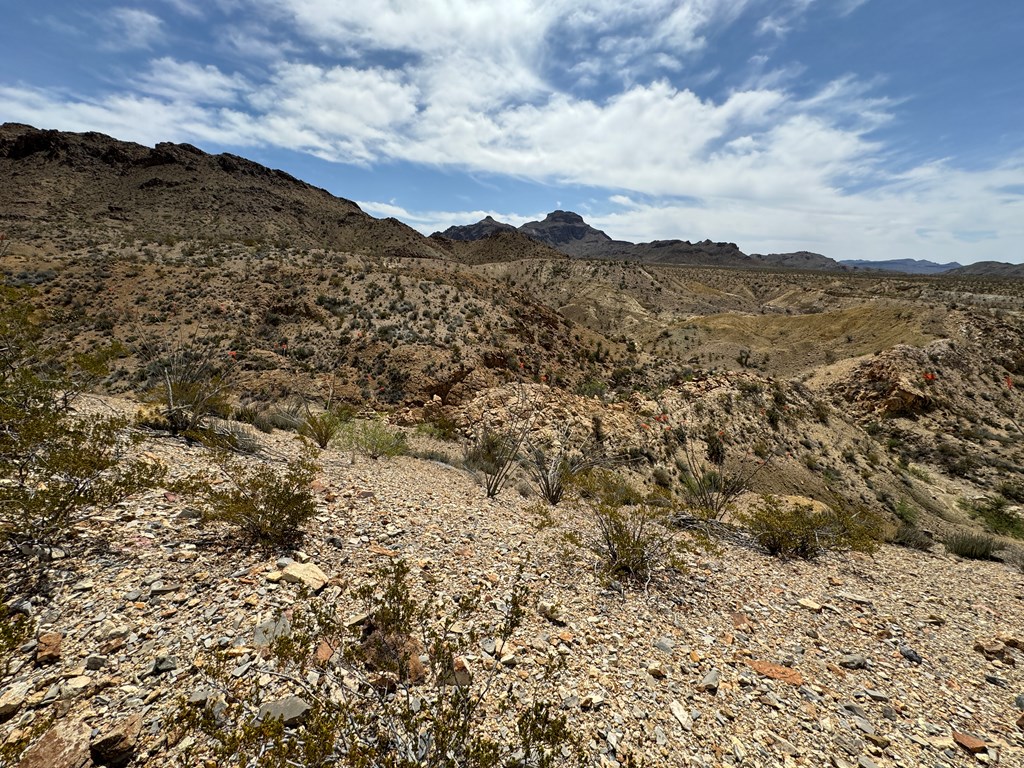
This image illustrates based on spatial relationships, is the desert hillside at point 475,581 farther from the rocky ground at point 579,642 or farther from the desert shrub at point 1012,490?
the desert shrub at point 1012,490

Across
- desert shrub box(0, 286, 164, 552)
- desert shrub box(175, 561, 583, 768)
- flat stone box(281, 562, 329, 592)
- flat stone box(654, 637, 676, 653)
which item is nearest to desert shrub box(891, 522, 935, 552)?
flat stone box(654, 637, 676, 653)

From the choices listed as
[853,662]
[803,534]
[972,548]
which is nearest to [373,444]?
[803,534]

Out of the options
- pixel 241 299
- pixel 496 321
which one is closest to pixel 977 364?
pixel 496 321

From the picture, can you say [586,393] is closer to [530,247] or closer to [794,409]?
[794,409]

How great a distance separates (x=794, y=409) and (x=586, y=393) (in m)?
8.23

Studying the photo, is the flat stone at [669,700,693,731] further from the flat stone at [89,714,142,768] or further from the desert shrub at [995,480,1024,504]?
the desert shrub at [995,480,1024,504]

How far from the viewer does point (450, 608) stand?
12.6 feet

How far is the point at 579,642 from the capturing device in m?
3.77

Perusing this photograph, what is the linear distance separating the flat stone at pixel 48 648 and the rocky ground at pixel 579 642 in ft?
0.04

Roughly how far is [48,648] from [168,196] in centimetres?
7161

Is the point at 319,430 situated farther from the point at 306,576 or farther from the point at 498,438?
the point at 306,576

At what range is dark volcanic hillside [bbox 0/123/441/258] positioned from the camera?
158ft

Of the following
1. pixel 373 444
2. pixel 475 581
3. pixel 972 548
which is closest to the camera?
pixel 475 581

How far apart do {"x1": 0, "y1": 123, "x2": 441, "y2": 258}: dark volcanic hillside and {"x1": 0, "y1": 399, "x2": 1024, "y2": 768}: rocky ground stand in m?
47.4
